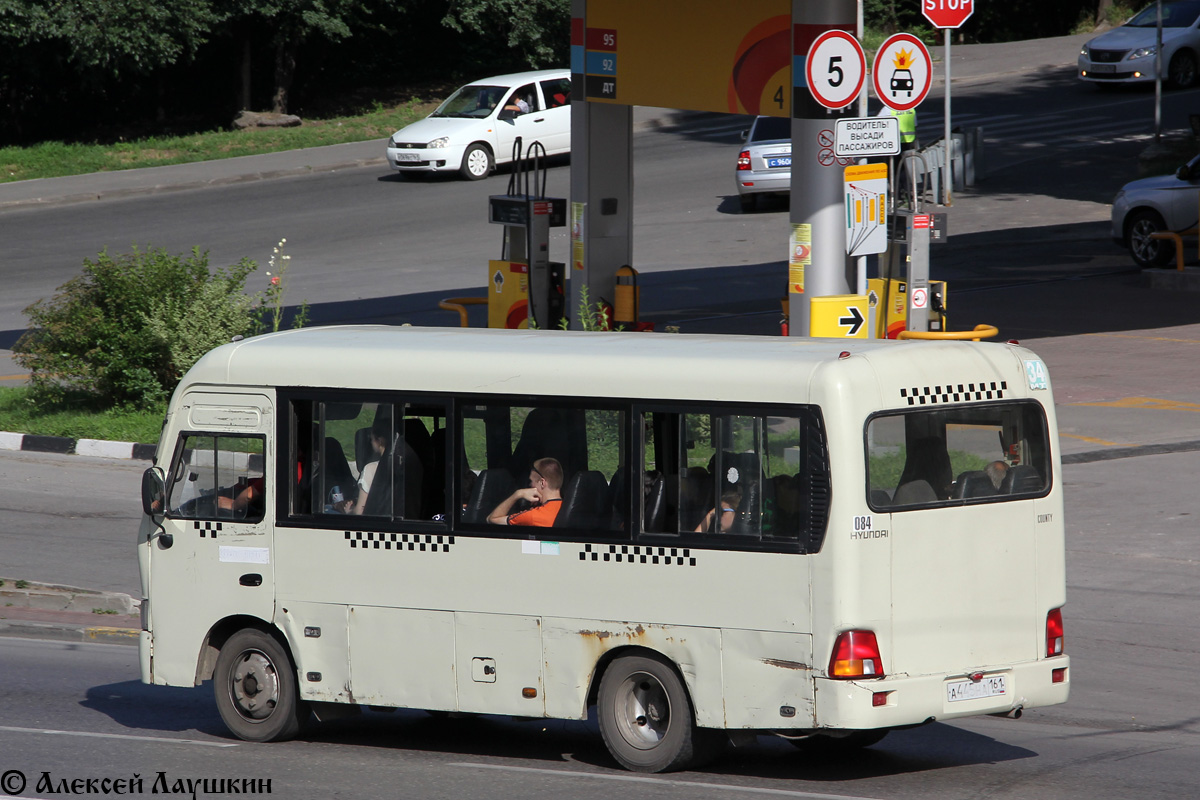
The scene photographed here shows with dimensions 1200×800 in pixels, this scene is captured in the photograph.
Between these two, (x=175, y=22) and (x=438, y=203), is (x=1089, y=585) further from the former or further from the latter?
(x=175, y=22)

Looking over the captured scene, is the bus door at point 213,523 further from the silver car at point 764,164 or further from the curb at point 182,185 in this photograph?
the curb at point 182,185

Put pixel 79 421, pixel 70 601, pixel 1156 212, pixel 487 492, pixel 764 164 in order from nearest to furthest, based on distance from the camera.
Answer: pixel 487 492, pixel 70 601, pixel 79 421, pixel 1156 212, pixel 764 164

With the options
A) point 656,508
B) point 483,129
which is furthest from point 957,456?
point 483,129

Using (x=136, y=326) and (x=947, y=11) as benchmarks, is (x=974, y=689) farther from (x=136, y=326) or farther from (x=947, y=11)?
(x=947, y=11)

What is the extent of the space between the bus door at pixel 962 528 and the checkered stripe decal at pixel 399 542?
223 centimetres

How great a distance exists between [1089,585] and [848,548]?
4.61m

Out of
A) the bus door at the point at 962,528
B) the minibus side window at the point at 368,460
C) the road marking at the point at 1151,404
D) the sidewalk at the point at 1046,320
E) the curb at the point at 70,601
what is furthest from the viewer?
the road marking at the point at 1151,404

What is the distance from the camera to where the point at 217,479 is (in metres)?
8.55

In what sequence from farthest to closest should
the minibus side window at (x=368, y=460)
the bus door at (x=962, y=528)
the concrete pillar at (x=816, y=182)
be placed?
the concrete pillar at (x=816, y=182), the minibus side window at (x=368, y=460), the bus door at (x=962, y=528)

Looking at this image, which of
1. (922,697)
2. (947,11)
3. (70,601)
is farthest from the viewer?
(947,11)

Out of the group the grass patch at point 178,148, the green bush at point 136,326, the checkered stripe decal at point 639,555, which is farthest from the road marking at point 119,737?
the grass patch at point 178,148

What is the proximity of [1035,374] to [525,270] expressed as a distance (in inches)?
413

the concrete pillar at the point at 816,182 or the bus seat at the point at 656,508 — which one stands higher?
the concrete pillar at the point at 816,182

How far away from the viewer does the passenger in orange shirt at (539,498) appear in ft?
25.8
